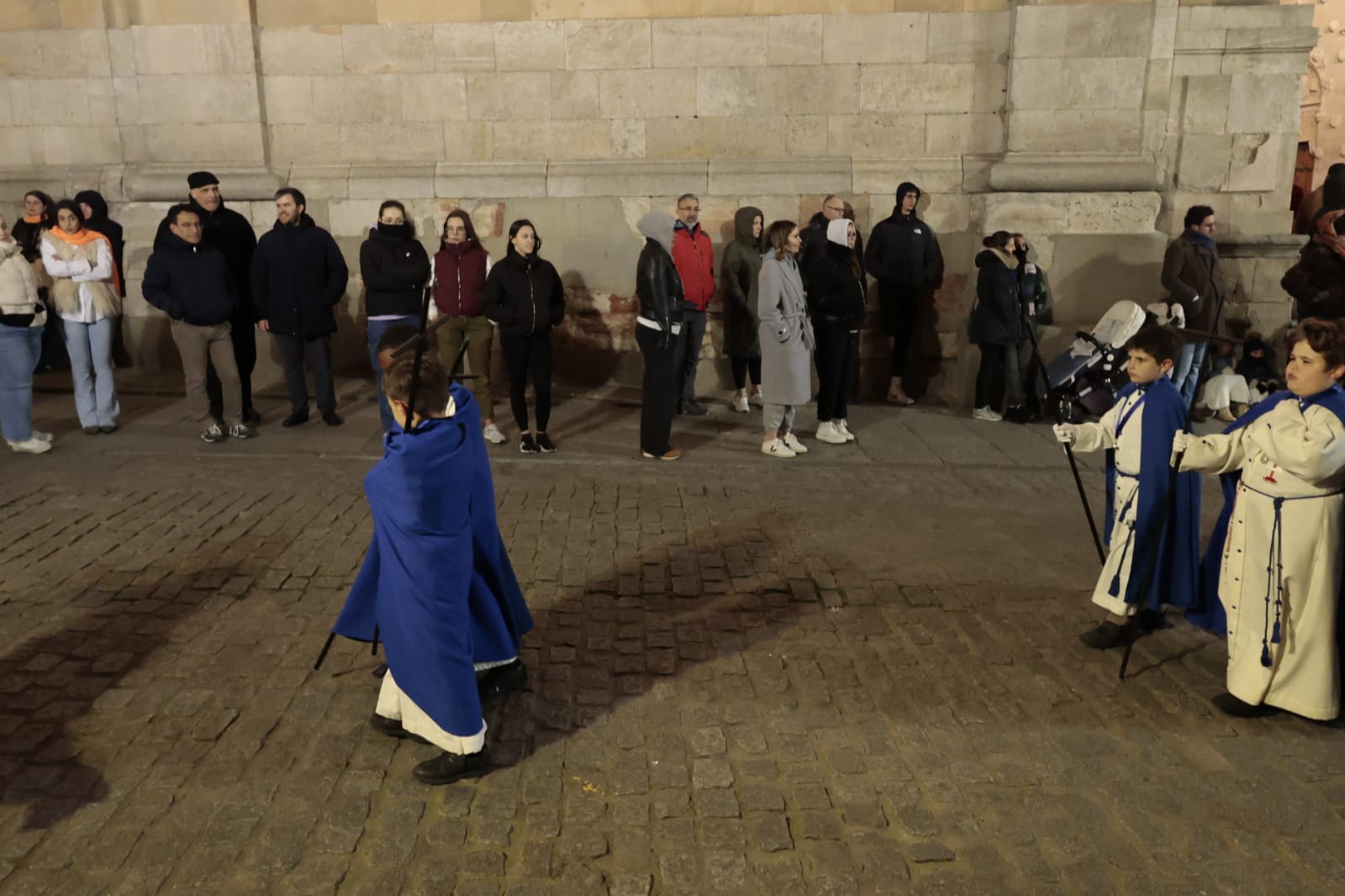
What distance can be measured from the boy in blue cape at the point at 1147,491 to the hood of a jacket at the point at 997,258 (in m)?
4.64

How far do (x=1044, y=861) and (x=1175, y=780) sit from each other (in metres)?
0.75

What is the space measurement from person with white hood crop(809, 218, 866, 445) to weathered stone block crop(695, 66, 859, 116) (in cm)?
232

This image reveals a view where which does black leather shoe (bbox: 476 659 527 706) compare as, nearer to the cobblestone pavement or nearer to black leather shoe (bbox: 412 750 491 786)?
the cobblestone pavement

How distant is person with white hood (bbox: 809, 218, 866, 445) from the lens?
8031mm

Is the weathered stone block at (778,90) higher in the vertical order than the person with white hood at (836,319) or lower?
higher

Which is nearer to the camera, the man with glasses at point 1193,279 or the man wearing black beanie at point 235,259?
the man wearing black beanie at point 235,259

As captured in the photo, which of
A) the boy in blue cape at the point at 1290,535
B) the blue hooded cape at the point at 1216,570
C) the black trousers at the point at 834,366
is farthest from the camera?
the black trousers at the point at 834,366

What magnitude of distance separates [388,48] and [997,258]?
599cm

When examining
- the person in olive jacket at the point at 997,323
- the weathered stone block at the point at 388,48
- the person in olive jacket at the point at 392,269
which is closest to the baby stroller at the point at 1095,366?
the person in olive jacket at the point at 997,323

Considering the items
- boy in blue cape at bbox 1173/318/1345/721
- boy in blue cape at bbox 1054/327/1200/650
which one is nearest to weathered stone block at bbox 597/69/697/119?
boy in blue cape at bbox 1054/327/1200/650

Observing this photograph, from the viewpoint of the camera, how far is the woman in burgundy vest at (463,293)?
805 cm

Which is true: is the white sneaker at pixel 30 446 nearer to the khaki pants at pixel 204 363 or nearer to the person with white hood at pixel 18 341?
the person with white hood at pixel 18 341

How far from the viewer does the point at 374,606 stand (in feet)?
12.7

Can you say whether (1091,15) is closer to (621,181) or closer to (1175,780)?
(621,181)
